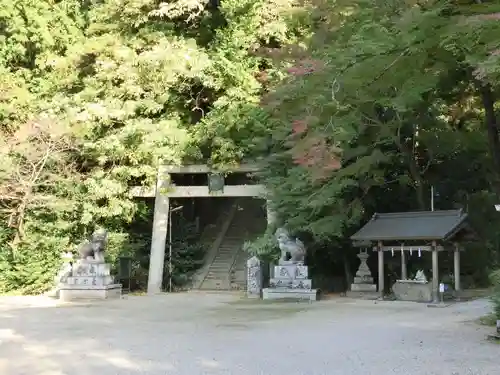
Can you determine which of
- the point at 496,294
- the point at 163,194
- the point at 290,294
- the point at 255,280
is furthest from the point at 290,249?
the point at 496,294

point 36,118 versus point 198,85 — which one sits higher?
point 198,85

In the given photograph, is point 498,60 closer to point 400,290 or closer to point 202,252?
point 400,290

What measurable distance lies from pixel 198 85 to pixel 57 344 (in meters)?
12.1

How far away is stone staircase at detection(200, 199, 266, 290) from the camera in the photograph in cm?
1808

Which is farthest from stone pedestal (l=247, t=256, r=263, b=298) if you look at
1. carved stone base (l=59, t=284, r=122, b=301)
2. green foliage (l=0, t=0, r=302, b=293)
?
carved stone base (l=59, t=284, r=122, b=301)

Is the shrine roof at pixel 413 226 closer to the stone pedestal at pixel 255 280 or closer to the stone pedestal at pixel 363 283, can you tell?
the stone pedestal at pixel 363 283

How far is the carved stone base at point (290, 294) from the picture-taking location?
1405 centimetres

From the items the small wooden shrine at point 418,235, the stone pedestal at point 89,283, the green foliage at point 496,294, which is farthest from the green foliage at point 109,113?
the green foliage at point 496,294

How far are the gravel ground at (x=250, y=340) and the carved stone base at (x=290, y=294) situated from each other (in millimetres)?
1261

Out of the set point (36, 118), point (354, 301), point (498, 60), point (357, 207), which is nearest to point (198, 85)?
point (36, 118)

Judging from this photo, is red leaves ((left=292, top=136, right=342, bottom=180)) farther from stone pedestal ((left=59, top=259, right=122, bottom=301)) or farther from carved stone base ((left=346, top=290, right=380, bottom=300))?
stone pedestal ((left=59, top=259, right=122, bottom=301))

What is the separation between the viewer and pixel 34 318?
35.7ft

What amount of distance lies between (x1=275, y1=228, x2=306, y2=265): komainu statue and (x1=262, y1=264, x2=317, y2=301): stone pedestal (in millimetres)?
149

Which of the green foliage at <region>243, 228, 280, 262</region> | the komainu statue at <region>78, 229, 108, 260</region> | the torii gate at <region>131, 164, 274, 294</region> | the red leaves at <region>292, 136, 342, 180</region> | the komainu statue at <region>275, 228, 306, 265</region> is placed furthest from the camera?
the torii gate at <region>131, 164, 274, 294</region>
